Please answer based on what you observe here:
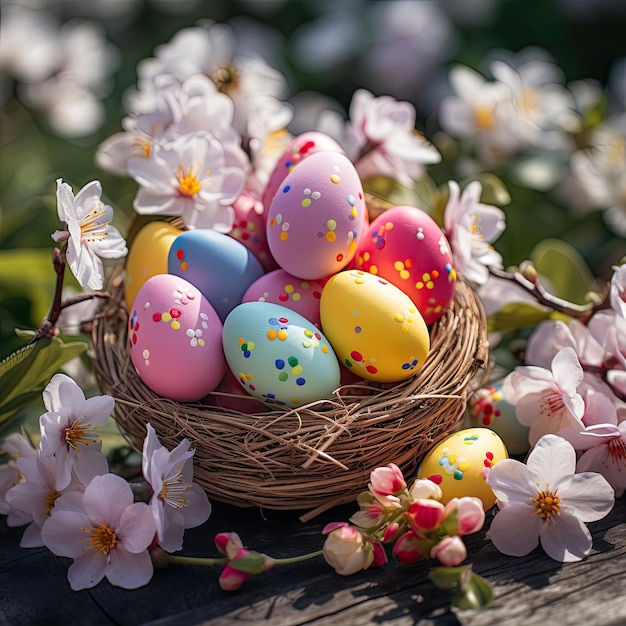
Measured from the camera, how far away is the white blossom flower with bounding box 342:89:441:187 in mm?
1403

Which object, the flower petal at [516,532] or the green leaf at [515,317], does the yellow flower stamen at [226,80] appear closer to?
the green leaf at [515,317]

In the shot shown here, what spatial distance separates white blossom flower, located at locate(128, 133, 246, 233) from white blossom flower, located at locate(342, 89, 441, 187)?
287 mm

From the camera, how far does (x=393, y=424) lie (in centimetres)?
102

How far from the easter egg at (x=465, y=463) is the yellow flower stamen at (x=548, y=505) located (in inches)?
2.8

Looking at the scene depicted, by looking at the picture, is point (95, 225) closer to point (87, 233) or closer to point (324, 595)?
point (87, 233)

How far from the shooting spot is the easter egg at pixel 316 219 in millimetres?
1095

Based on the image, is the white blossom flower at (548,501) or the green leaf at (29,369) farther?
the green leaf at (29,369)

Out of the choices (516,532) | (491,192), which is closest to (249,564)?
(516,532)

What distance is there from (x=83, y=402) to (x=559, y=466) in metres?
0.58

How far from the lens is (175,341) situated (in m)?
1.02

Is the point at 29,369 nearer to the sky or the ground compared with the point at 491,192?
nearer to the ground

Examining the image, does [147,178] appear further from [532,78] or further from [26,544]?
[532,78]

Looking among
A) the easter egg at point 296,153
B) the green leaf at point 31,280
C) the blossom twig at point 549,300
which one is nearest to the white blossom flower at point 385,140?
the easter egg at point 296,153

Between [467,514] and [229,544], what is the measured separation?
0.27 m
